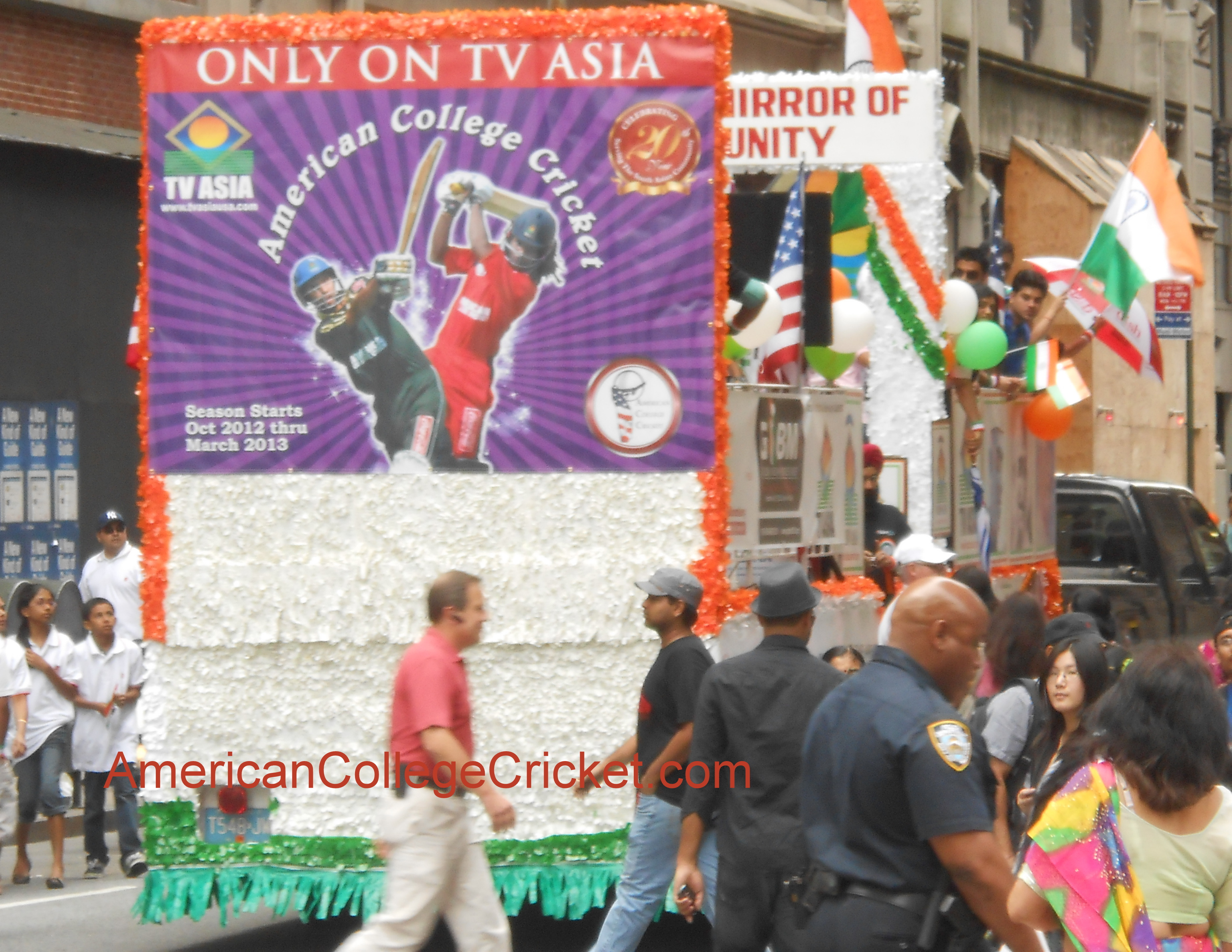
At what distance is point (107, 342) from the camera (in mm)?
15625

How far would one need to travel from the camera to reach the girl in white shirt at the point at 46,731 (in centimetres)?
1081

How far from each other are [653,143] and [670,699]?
2.18 m

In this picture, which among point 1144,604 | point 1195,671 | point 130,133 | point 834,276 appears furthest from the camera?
point 130,133

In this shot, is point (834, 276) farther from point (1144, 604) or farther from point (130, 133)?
point (130, 133)

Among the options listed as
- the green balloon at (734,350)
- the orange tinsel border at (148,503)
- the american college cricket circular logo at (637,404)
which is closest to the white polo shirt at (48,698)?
the orange tinsel border at (148,503)

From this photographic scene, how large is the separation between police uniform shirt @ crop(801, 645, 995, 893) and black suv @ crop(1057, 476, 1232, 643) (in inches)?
360

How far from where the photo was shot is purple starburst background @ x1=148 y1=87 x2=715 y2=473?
24.3 ft

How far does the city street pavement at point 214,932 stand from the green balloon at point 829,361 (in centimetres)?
328

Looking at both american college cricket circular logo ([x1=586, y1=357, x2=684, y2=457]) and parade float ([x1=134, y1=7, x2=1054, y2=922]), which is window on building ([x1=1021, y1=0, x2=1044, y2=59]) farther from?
american college cricket circular logo ([x1=586, y1=357, x2=684, y2=457])

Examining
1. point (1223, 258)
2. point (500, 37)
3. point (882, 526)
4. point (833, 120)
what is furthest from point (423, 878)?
point (1223, 258)

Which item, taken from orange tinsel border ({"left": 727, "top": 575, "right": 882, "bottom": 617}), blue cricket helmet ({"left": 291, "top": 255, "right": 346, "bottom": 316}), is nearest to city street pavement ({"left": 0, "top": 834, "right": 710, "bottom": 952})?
orange tinsel border ({"left": 727, "top": 575, "right": 882, "bottom": 617})

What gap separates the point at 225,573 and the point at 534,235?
182 centimetres

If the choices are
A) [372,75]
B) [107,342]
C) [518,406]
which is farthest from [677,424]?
[107,342]

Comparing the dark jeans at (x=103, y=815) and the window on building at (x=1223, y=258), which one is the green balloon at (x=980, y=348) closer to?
the dark jeans at (x=103, y=815)
